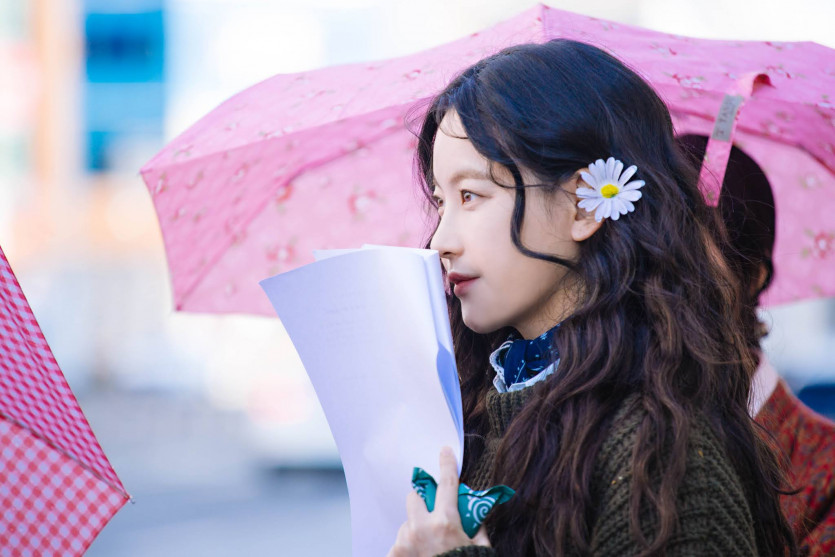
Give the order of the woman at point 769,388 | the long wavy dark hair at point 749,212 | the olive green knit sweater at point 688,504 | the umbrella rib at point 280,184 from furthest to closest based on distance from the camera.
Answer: the umbrella rib at point 280,184
the long wavy dark hair at point 749,212
the woman at point 769,388
the olive green knit sweater at point 688,504

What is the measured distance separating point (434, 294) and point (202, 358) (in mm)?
7488

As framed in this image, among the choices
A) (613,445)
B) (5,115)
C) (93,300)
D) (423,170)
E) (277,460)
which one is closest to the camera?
(613,445)

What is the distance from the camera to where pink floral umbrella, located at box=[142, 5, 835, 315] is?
188cm

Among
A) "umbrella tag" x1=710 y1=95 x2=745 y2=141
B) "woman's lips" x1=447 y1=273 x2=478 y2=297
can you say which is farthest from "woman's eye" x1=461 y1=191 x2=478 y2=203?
"umbrella tag" x1=710 y1=95 x2=745 y2=141

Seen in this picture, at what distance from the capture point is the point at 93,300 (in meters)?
9.45

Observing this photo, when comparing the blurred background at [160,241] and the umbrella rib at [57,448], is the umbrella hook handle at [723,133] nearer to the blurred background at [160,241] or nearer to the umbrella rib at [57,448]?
the umbrella rib at [57,448]

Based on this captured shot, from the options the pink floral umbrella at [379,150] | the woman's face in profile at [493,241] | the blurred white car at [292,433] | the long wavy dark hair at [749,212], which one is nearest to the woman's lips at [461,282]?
the woman's face in profile at [493,241]

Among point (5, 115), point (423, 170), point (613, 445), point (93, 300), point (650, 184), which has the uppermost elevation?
point (5, 115)

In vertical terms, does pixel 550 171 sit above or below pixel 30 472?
above

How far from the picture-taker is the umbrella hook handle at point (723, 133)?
72.4 inches

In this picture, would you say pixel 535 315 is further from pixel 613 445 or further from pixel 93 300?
pixel 93 300

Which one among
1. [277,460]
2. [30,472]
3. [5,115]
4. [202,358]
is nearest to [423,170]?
[30,472]

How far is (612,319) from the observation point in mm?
1379

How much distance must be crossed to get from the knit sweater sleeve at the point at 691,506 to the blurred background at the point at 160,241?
4.77 meters
